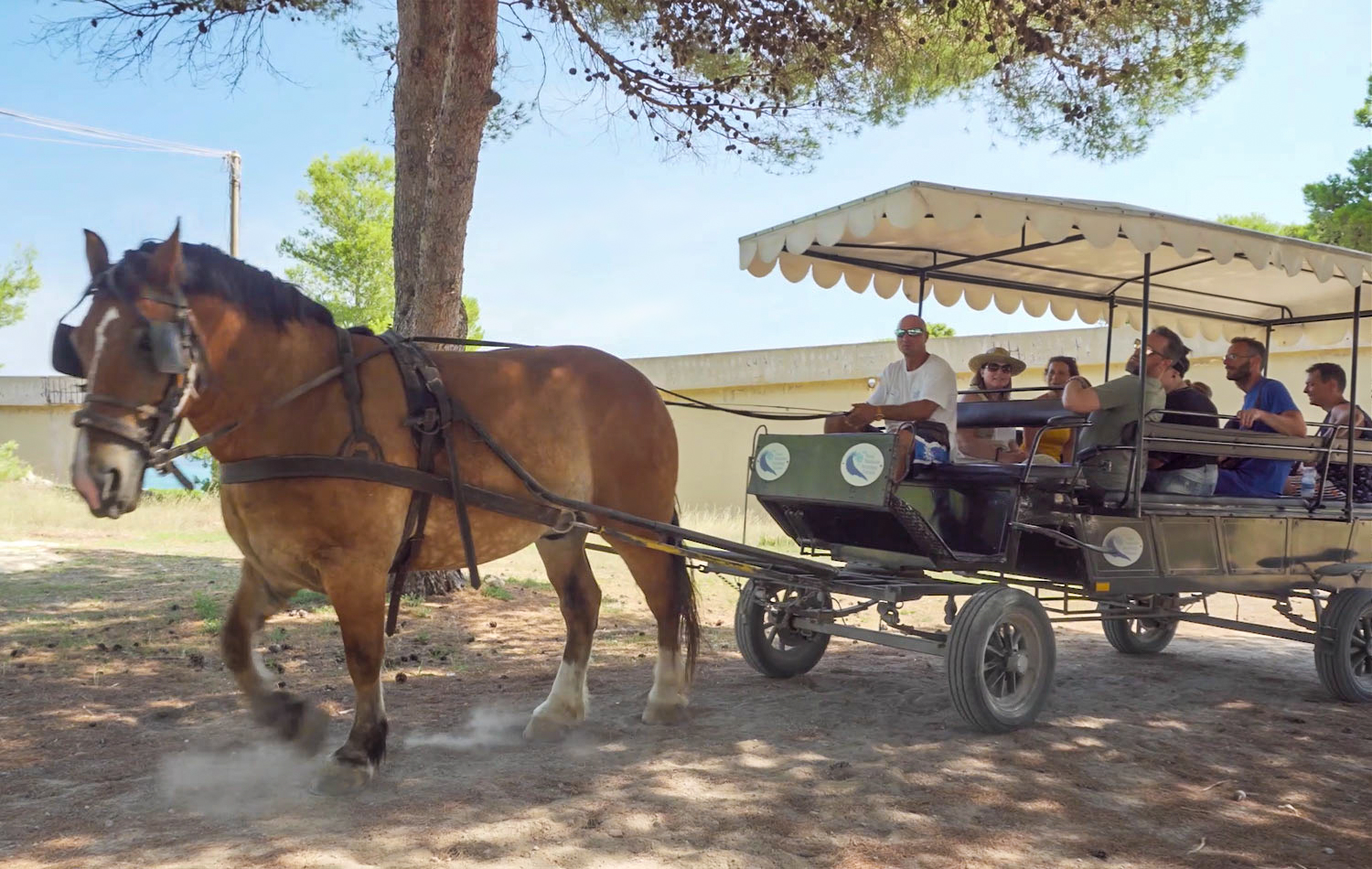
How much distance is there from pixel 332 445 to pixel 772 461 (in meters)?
2.34

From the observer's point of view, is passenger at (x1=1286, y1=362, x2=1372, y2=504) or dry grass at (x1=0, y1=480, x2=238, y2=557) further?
dry grass at (x1=0, y1=480, x2=238, y2=557)

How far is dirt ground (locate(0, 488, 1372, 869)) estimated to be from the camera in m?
3.26

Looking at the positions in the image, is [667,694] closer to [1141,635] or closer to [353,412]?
[353,412]

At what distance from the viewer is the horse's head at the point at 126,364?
3.20 metres

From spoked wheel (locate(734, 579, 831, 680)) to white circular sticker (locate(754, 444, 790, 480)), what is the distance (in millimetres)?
654

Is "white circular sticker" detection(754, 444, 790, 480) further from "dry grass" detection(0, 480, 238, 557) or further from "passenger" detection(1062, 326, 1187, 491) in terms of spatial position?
"dry grass" detection(0, 480, 238, 557)

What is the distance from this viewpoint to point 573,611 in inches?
191

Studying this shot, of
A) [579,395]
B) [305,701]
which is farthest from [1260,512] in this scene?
[305,701]

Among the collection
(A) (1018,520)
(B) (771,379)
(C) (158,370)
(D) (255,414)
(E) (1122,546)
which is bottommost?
(E) (1122,546)

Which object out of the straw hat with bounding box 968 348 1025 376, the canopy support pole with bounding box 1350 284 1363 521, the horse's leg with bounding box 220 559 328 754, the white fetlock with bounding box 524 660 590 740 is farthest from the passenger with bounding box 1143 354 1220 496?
the horse's leg with bounding box 220 559 328 754

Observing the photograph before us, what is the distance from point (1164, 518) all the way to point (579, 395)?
2.96 metres


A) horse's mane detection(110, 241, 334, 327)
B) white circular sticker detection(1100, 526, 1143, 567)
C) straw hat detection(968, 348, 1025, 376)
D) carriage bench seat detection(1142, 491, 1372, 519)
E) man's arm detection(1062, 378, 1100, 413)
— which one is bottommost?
white circular sticker detection(1100, 526, 1143, 567)

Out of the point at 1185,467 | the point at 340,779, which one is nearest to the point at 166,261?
the point at 340,779

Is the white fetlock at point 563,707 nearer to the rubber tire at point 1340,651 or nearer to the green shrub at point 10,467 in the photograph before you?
the rubber tire at point 1340,651
